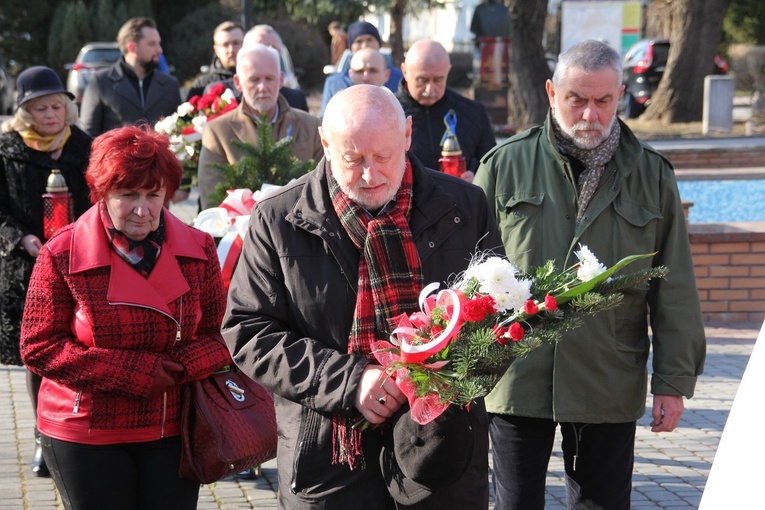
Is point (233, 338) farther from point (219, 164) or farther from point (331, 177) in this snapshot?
point (219, 164)

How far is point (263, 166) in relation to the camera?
5.64 m

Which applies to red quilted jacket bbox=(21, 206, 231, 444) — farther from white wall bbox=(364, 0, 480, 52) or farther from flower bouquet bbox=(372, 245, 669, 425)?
white wall bbox=(364, 0, 480, 52)

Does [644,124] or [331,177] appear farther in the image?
[644,124]

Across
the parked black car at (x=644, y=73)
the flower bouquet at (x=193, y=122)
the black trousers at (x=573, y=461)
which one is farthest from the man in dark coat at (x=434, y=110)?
the parked black car at (x=644, y=73)

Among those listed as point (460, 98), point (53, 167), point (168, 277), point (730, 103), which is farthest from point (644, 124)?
point (168, 277)

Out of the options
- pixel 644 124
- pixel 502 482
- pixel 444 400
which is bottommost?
pixel 644 124

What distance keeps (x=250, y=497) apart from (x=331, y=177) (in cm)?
285

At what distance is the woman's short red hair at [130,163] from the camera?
12.4 feet

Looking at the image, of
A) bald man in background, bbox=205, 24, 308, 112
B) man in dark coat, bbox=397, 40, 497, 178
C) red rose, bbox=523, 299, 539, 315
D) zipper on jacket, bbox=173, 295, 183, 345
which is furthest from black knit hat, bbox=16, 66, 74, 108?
red rose, bbox=523, 299, 539, 315

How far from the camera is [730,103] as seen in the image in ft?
72.5

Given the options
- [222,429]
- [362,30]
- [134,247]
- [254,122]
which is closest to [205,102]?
[254,122]

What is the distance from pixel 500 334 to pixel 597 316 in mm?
1218

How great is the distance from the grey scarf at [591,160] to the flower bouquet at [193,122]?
3.40 meters

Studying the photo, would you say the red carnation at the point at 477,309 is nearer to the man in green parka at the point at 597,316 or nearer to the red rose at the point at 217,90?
the man in green parka at the point at 597,316
